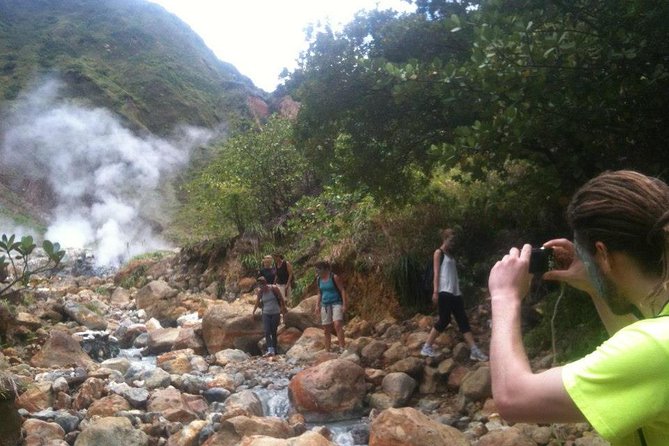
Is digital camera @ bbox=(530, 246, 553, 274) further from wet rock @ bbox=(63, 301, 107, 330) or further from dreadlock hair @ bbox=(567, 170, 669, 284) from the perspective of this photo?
wet rock @ bbox=(63, 301, 107, 330)

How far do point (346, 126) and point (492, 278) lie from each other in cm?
733

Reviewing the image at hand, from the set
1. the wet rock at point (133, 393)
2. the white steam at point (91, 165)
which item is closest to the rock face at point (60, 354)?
the wet rock at point (133, 393)

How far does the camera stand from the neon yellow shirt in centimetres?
112

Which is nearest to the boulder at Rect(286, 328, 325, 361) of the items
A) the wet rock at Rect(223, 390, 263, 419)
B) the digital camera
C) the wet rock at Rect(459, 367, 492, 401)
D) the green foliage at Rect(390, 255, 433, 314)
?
the green foliage at Rect(390, 255, 433, 314)

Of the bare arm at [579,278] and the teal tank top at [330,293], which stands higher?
the bare arm at [579,278]

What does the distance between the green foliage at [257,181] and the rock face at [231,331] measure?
6.93 meters

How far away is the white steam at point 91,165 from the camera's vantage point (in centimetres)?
3609

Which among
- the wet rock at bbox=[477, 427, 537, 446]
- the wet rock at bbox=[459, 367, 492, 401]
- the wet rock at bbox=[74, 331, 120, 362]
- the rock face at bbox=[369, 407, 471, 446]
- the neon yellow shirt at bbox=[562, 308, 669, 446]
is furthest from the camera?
the wet rock at bbox=[74, 331, 120, 362]

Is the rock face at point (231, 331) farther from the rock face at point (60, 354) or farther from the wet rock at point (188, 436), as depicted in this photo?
the wet rock at point (188, 436)

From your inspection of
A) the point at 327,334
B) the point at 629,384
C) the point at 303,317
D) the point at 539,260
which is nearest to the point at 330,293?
the point at 327,334

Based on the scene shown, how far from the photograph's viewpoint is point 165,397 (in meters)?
7.08

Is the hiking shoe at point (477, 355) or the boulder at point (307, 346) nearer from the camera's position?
the hiking shoe at point (477, 355)

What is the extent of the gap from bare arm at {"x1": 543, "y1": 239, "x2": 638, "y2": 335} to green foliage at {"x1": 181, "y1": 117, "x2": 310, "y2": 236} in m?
16.0

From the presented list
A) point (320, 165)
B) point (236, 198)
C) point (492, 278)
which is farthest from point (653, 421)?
point (236, 198)
